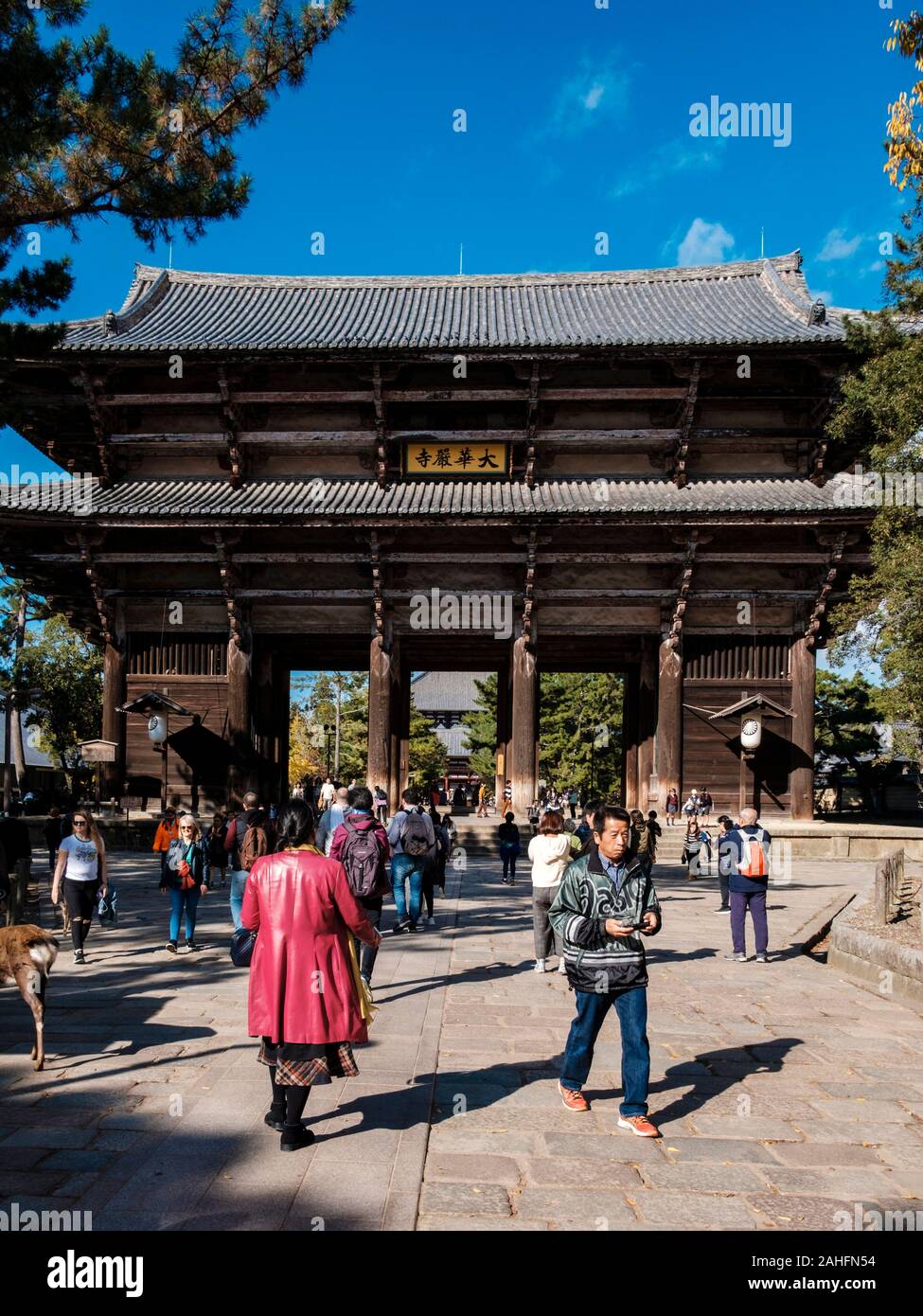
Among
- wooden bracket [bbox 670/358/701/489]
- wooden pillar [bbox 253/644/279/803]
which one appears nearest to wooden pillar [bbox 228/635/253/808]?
wooden pillar [bbox 253/644/279/803]

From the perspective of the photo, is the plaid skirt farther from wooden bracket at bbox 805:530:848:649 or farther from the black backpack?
wooden bracket at bbox 805:530:848:649

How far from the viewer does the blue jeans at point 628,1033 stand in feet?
14.8

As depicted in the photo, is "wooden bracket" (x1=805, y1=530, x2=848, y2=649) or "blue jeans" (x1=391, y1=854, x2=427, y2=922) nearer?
"blue jeans" (x1=391, y1=854, x2=427, y2=922)

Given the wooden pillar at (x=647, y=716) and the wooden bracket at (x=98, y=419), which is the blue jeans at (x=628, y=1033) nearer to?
the wooden pillar at (x=647, y=716)

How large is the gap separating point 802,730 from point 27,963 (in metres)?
17.8

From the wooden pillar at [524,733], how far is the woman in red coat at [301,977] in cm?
1602

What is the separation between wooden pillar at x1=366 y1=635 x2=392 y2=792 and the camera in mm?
20500

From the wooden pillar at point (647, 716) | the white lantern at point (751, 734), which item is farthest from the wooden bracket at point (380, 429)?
the white lantern at point (751, 734)

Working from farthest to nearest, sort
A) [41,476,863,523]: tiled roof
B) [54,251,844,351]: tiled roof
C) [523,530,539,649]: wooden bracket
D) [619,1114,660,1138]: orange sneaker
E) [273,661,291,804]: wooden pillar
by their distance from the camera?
1. [273,661,291,804]: wooden pillar
2. [54,251,844,351]: tiled roof
3. [523,530,539,649]: wooden bracket
4. [41,476,863,523]: tiled roof
5. [619,1114,660,1138]: orange sneaker

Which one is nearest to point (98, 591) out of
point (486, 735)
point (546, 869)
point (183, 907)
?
point (183, 907)

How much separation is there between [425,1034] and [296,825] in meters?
2.72

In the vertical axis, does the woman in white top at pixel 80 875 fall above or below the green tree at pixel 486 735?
below

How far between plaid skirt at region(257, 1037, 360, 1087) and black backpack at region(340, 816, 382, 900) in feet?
9.12
